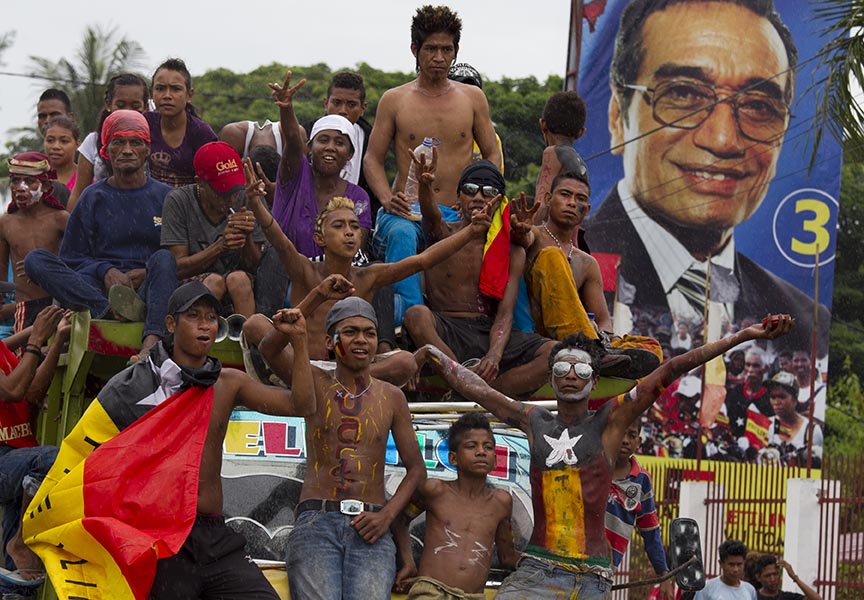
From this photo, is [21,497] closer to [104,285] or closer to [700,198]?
[104,285]

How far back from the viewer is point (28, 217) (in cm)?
993

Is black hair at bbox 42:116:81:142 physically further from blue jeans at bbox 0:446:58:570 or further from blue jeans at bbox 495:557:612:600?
blue jeans at bbox 495:557:612:600

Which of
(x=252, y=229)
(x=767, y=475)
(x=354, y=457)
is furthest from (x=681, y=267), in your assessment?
(x=354, y=457)

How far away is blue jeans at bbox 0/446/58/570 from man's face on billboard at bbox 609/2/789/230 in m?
20.8

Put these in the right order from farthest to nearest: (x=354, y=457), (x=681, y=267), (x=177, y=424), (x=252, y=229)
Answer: (x=681, y=267), (x=252, y=229), (x=354, y=457), (x=177, y=424)

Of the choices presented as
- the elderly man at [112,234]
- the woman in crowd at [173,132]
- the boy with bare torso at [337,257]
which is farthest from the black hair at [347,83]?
the boy with bare torso at [337,257]

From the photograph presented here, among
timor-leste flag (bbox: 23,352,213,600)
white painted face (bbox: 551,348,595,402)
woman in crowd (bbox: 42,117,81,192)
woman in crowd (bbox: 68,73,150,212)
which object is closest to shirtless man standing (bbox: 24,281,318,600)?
timor-leste flag (bbox: 23,352,213,600)

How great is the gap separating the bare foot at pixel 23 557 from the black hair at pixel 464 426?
2.01m

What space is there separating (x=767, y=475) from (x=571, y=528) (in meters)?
10.2

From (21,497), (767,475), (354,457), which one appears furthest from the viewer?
(767,475)

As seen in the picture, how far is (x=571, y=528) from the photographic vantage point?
6.76m

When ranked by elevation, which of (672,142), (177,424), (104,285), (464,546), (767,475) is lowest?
(767,475)

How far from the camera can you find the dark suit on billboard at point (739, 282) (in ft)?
86.6

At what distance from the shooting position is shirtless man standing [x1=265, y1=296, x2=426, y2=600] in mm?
6348
